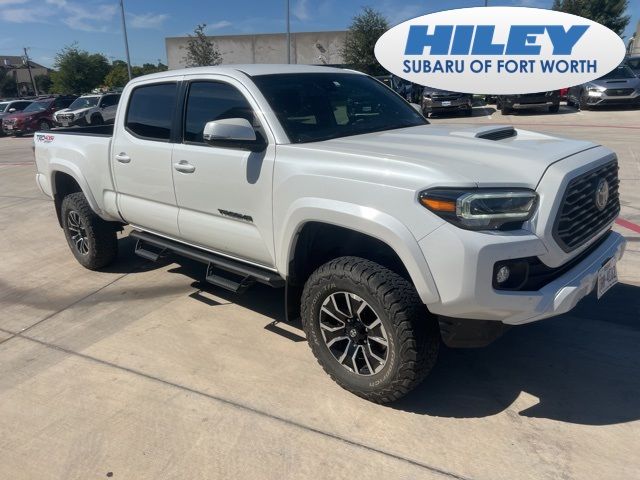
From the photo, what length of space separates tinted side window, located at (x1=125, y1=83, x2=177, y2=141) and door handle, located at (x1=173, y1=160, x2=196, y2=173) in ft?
1.07

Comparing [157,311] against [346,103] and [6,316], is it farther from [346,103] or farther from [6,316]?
[346,103]

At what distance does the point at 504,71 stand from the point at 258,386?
18.9 metres

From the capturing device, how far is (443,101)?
20.1 meters

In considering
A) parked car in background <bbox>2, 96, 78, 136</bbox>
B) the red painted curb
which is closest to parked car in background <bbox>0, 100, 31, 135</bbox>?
parked car in background <bbox>2, 96, 78, 136</bbox>

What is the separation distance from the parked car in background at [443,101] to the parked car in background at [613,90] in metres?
4.16

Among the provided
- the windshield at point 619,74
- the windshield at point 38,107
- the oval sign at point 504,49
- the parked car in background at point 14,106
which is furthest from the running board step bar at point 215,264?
the parked car in background at point 14,106

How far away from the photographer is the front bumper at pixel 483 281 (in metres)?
2.46

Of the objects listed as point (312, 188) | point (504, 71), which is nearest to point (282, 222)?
point (312, 188)

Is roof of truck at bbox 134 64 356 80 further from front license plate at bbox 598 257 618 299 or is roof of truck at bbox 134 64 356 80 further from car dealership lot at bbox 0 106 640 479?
front license plate at bbox 598 257 618 299

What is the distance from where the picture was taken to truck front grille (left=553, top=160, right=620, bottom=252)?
8.77 feet

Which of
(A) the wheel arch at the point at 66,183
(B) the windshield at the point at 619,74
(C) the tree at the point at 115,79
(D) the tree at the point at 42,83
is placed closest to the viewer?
(A) the wheel arch at the point at 66,183

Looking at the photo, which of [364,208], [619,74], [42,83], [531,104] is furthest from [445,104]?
→ [42,83]

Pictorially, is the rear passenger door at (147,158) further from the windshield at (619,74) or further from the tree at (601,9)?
the tree at (601,9)

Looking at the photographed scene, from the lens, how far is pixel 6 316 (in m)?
4.65
